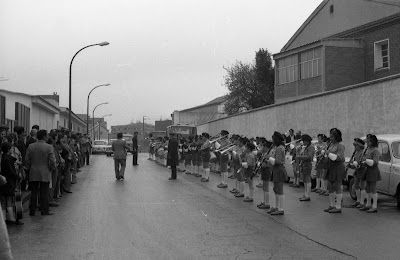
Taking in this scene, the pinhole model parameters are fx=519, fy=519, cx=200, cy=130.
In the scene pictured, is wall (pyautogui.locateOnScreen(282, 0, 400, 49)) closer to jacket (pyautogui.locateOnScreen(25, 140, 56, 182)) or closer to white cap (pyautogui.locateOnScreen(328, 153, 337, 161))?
white cap (pyautogui.locateOnScreen(328, 153, 337, 161))

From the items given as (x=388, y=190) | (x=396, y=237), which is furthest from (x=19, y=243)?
(x=388, y=190)

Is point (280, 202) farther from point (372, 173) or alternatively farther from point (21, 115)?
point (21, 115)

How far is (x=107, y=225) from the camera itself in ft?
32.5

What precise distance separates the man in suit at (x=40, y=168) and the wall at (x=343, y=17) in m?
29.2

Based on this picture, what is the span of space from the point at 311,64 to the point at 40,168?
92.4ft

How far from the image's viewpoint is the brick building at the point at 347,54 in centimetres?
3297

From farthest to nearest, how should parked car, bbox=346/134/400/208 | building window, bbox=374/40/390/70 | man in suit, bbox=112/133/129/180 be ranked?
building window, bbox=374/40/390/70, man in suit, bbox=112/133/129/180, parked car, bbox=346/134/400/208

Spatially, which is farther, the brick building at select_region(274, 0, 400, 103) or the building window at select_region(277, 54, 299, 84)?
the building window at select_region(277, 54, 299, 84)

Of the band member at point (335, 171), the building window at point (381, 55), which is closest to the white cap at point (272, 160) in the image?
the band member at point (335, 171)

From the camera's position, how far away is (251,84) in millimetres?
59406

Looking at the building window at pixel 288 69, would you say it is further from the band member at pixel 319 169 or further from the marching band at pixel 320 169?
the marching band at pixel 320 169

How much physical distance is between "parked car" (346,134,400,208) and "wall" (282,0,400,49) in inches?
939

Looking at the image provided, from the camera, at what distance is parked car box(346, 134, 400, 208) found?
12.4 m

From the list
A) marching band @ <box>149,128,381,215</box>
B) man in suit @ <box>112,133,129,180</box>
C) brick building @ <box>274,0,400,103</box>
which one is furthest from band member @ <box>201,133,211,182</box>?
brick building @ <box>274,0,400,103</box>
